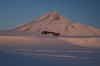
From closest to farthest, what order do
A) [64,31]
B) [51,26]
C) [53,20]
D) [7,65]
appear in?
[7,65] < [64,31] < [51,26] < [53,20]

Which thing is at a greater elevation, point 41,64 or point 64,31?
point 64,31

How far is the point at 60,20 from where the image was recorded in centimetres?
4738

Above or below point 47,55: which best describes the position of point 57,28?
above

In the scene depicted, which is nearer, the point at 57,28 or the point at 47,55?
the point at 47,55

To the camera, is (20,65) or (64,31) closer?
(20,65)

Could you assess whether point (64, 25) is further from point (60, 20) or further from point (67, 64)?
point (67, 64)

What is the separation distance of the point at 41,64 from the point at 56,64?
0.56 metres

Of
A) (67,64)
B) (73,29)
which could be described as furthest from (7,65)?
(73,29)

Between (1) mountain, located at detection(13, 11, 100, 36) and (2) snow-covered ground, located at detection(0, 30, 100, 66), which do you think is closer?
(2) snow-covered ground, located at detection(0, 30, 100, 66)

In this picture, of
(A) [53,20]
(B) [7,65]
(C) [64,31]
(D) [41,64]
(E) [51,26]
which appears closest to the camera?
(B) [7,65]

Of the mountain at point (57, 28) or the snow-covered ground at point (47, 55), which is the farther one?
the mountain at point (57, 28)

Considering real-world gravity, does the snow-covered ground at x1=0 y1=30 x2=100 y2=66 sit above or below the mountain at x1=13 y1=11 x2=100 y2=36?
below

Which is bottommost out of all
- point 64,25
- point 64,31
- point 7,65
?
point 7,65

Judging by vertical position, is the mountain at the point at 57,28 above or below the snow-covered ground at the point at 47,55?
above
